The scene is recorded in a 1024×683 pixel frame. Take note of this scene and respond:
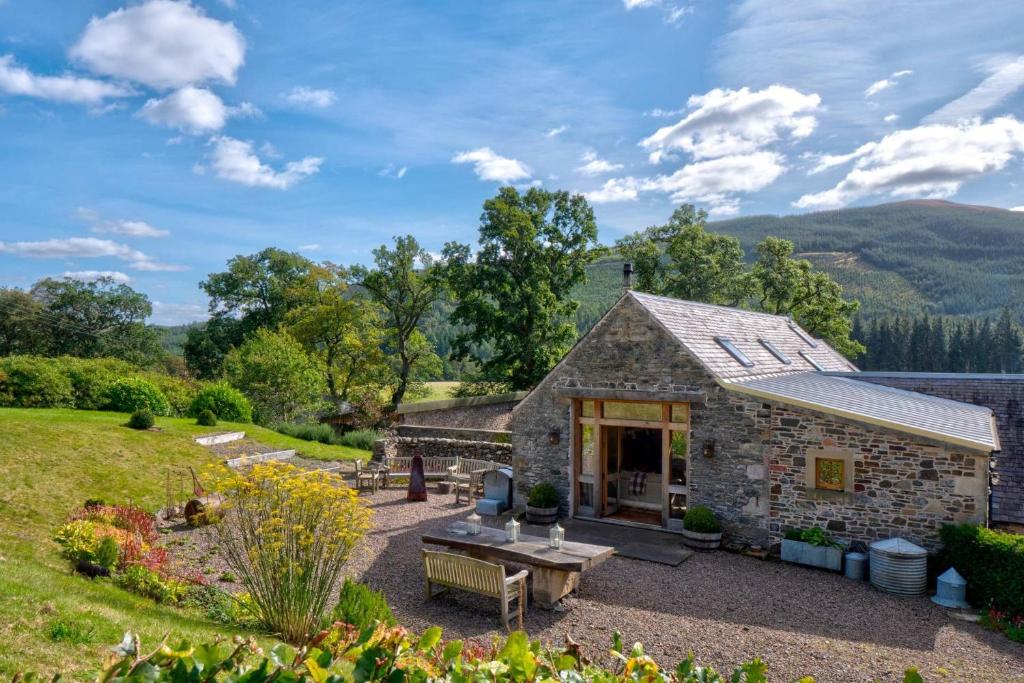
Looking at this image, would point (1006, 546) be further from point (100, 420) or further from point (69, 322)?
point (69, 322)

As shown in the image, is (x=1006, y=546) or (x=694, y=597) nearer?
(x=1006, y=546)

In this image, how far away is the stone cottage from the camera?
1077 cm

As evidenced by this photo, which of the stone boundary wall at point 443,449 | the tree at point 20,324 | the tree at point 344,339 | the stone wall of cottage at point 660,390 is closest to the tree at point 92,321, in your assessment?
the tree at point 20,324

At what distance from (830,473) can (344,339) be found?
2861 centimetres

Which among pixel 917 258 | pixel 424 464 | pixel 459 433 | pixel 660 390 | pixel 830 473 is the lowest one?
pixel 424 464

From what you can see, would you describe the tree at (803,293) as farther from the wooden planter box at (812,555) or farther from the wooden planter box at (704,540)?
the wooden planter box at (812,555)

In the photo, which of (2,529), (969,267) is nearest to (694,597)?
Result: (2,529)

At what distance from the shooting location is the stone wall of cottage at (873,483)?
1041cm

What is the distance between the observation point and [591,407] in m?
14.5

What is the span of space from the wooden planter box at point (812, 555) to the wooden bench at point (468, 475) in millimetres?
7720

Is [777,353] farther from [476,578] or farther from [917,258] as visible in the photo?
[917,258]

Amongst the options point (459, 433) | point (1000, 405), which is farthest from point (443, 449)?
point (1000, 405)

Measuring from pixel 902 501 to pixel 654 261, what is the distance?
2571cm

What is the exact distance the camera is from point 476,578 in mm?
9312
